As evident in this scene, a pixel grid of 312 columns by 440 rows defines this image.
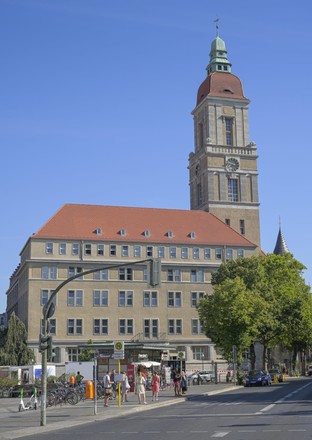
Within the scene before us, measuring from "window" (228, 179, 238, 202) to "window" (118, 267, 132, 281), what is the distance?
22881 mm

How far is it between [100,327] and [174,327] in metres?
9.78

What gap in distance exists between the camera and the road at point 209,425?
19594 millimetres

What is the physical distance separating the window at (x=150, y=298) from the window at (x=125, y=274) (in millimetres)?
2842

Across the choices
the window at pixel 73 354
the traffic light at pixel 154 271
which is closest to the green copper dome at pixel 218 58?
the window at pixel 73 354

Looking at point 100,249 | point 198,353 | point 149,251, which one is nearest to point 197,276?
point 149,251

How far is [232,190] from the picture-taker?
102m

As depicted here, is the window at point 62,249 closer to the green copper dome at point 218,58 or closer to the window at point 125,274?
the window at point 125,274

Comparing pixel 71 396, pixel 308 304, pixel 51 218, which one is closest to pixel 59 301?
pixel 51 218

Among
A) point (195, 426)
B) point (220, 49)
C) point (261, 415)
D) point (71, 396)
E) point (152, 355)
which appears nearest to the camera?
point (195, 426)

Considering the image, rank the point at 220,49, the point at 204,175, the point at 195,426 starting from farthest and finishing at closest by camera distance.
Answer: the point at 220,49 < the point at 204,175 < the point at 195,426

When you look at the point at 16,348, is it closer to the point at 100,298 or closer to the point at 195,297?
the point at 100,298

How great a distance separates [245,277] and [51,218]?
28419 millimetres

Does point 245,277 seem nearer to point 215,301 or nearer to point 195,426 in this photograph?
point 215,301

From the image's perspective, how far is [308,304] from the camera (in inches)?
2842
